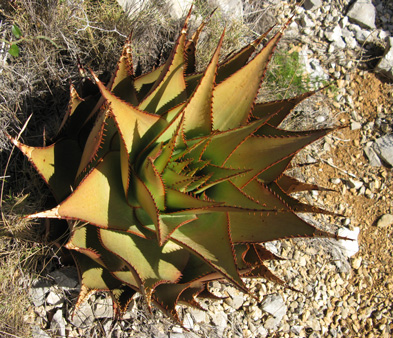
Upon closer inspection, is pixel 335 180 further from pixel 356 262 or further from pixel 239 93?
pixel 239 93

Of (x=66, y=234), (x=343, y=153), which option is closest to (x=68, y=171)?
(x=66, y=234)

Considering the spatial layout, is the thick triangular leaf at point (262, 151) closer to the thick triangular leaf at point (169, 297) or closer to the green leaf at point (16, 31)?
the thick triangular leaf at point (169, 297)

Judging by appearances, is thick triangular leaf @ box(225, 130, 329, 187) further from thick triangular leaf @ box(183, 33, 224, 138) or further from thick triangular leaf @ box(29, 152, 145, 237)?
thick triangular leaf @ box(29, 152, 145, 237)

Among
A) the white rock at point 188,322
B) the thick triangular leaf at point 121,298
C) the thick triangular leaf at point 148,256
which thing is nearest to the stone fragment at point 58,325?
the thick triangular leaf at point 121,298

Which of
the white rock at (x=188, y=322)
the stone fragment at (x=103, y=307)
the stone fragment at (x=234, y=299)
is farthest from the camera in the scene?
the stone fragment at (x=234, y=299)

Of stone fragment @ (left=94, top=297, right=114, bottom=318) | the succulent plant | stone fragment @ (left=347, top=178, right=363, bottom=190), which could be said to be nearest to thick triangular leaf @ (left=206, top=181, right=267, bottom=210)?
the succulent plant

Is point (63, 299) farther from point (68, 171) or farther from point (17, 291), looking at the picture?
point (68, 171)
